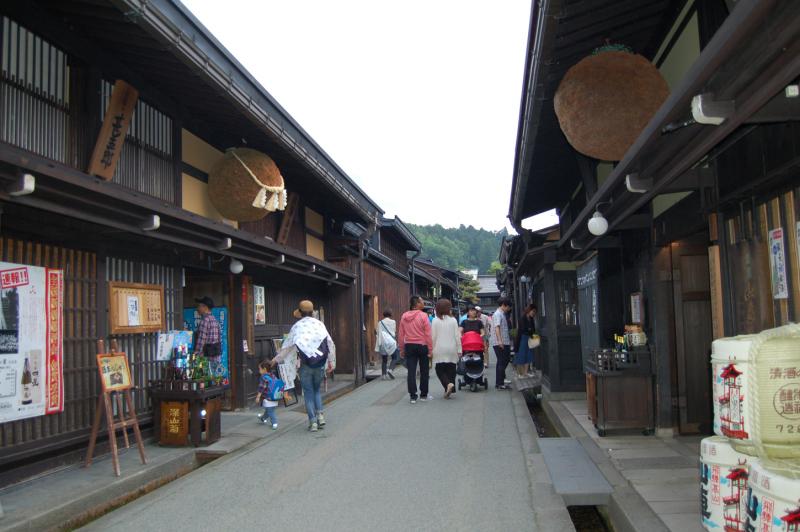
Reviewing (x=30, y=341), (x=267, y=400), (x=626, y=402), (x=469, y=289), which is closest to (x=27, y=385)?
(x=30, y=341)

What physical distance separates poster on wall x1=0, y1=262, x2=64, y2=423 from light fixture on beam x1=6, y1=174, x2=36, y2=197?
1.13 m

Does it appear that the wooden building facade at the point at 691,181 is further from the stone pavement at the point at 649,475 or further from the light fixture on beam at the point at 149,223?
the light fixture on beam at the point at 149,223

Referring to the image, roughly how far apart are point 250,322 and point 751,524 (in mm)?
8939

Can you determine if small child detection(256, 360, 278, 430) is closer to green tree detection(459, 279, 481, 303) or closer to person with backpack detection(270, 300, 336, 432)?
person with backpack detection(270, 300, 336, 432)

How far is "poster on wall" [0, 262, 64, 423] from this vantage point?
5641mm

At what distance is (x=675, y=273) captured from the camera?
24.0 feet

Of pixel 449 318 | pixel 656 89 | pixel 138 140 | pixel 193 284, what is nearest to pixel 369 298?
pixel 449 318

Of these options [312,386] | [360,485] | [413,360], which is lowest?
[360,485]

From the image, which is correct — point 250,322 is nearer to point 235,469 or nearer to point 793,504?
point 235,469

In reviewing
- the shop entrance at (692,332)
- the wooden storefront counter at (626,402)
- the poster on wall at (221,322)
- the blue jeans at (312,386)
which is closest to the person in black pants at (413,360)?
the blue jeans at (312,386)

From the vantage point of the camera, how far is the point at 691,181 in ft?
17.6

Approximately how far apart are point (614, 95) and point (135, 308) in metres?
5.78

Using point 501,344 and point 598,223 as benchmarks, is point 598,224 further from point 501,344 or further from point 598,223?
point 501,344

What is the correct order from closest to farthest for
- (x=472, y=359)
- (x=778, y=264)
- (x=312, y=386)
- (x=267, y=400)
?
(x=778, y=264), (x=312, y=386), (x=267, y=400), (x=472, y=359)
